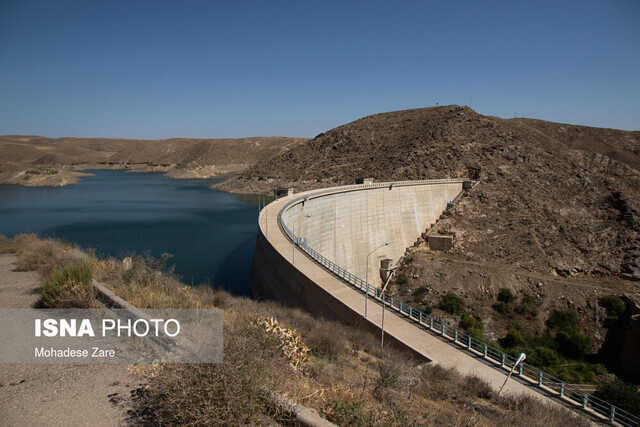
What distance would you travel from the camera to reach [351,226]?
3372 centimetres

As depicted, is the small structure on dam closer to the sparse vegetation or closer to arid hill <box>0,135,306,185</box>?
the sparse vegetation

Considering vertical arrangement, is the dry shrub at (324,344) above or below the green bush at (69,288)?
below

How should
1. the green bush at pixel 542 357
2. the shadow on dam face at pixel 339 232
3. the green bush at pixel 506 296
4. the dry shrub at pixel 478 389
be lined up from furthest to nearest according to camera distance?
the green bush at pixel 506 296 → the green bush at pixel 542 357 → the shadow on dam face at pixel 339 232 → the dry shrub at pixel 478 389

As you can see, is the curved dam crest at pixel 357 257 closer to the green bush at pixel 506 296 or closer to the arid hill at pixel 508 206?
Answer: the arid hill at pixel 508 206

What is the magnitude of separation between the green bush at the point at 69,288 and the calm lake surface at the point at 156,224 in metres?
8.59

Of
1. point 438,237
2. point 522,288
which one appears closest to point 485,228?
point 438,237

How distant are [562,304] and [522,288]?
299 cm

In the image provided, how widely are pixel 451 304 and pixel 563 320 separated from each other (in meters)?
8.24

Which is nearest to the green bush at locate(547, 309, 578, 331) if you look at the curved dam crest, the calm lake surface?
the curved dam crest

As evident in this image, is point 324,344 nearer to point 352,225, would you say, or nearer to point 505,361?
point 505,361

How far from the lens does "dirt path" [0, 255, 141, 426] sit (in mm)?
4575

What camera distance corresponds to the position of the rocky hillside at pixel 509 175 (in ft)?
127

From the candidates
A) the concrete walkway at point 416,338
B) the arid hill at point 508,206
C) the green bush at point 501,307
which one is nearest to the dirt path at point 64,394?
the concrete walkway at point 416,338

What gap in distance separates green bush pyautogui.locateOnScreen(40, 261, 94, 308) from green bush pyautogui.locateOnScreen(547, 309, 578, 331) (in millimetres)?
31519
